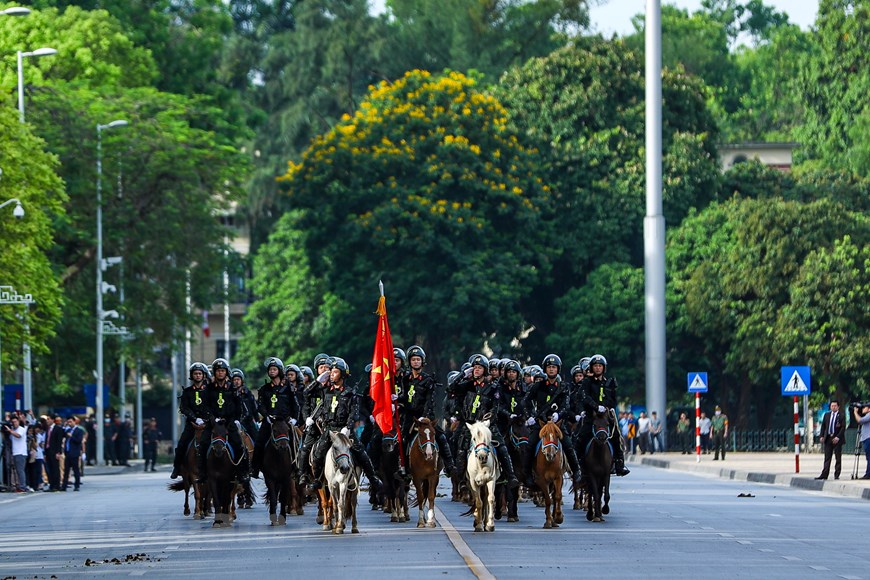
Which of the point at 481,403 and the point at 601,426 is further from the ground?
the point at 481,403

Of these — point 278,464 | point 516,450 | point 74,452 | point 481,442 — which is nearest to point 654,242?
point 74,452

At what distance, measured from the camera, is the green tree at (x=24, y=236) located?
4738cm

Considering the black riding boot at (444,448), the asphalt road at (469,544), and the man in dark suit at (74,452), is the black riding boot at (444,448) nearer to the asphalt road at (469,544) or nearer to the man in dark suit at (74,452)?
the asphalt road at (469,544)

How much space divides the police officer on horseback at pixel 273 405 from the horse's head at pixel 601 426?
3.88 meters

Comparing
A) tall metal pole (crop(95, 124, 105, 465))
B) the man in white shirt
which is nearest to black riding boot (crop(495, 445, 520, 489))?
the man in white shirt

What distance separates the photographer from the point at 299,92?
84188 millimetres

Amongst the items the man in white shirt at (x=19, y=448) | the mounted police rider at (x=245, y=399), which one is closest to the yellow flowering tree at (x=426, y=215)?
the man in white shirt at (x=19, y=448)

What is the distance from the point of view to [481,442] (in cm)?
2364

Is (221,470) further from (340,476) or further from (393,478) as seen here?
(340,476)

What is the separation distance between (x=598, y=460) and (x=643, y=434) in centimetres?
4080

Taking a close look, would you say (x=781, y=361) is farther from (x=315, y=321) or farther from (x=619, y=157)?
(x=315, y=321)

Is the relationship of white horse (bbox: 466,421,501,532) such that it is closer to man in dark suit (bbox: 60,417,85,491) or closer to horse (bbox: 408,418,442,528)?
horse (bbox: 408,418,442,528)

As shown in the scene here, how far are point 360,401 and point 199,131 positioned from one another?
1603 inches

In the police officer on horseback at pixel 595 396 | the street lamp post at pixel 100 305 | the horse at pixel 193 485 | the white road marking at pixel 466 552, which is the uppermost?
the street lamp post at pixel 100 305
